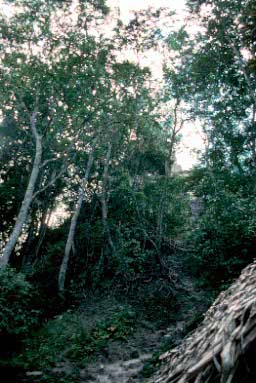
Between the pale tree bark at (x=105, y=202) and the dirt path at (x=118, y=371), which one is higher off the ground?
the pale tree bark at (x=105, y=202)

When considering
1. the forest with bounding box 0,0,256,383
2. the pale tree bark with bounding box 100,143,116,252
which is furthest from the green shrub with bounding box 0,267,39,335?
the pale tree bark with bounding box 100,143,116,252

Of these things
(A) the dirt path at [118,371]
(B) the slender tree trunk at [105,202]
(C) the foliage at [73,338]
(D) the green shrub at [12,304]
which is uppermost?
(B) the slender tree trunk at [105,202]

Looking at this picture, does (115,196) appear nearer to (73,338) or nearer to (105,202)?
(105,202)

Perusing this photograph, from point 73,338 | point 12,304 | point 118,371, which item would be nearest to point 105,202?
point 73,338

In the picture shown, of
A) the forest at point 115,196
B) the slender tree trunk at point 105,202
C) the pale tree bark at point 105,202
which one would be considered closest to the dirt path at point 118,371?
the forest at point 115,196

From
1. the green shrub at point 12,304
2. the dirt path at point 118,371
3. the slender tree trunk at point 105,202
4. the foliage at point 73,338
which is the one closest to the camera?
the green shrub at point 12,304

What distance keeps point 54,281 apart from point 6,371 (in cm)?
807

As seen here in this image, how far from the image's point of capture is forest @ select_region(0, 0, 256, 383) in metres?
9.37

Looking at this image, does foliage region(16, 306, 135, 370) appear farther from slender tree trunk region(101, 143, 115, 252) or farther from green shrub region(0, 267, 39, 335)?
slender tree trunk region(101, 143, 115, 252)

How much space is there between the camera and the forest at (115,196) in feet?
30.7

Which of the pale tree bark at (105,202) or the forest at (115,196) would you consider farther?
the pale tree bark at (105,202)

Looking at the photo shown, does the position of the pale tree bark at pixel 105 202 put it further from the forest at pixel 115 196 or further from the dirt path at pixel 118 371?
the dirt path at pixel 118 371

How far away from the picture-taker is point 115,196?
1662 centimetres

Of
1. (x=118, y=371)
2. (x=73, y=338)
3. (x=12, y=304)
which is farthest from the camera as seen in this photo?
(x=73, y=338)
